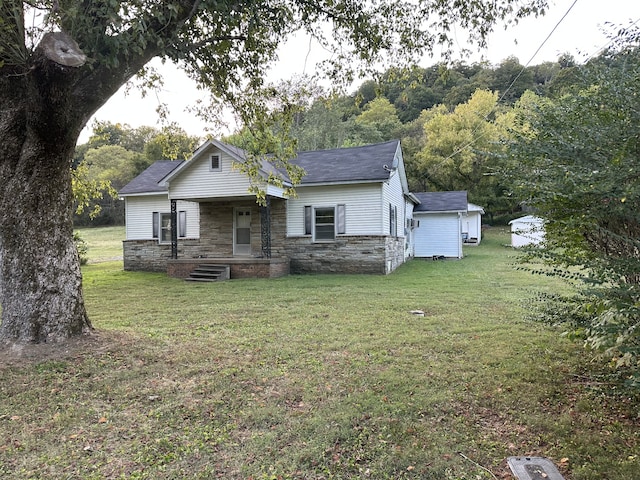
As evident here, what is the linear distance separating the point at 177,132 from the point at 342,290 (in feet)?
17.5

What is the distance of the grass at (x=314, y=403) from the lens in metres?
2.55

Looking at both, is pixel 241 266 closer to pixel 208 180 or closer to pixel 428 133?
pixel 208 180

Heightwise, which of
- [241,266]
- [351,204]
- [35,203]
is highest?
[351,204]

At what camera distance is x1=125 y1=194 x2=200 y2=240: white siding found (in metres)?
15.5

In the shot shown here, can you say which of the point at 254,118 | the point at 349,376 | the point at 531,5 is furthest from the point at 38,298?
the point at 531,5

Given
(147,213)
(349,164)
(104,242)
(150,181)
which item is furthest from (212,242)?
(104,242)

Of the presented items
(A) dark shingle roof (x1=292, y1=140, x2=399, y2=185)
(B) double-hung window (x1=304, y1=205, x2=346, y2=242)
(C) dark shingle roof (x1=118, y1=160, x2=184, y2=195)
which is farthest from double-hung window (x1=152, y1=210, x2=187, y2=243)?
(B) double-hung window (x1=304, y1=205, x2=346, y2=242)

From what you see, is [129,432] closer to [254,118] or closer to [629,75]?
[629,75]

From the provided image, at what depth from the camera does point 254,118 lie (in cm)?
755

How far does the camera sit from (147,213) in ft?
52.7

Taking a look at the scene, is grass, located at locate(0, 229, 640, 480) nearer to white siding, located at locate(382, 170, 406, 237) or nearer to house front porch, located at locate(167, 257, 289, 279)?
house front porch, located at locate(167, 257, 289, 279)

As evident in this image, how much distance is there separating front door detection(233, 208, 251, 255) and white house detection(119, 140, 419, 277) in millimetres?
38

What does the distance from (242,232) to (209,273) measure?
2.56m

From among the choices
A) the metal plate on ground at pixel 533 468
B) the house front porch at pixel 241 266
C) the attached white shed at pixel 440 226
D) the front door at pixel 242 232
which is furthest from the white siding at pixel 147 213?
the metal plate on ground at pixel 533 468
